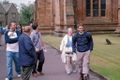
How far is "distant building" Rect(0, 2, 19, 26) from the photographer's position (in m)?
119

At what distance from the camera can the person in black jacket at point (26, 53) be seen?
10.4 metres

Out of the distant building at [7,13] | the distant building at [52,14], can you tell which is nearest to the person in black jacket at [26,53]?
the distant building at [52,14]

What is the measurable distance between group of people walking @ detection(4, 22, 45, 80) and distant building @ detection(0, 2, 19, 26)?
102 metres

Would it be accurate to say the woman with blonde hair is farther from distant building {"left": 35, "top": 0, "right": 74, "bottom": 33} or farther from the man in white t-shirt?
distant building {"left": 35, "top": 0, "right": 74, "bottom": 33}

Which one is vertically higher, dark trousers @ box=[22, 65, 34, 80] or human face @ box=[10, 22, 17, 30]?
human face @ box=[10, 22, 17, 30]

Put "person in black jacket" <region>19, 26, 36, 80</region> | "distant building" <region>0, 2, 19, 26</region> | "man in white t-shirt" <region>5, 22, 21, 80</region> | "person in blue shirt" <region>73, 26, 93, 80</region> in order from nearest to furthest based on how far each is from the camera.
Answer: "person in black jacket" <region>19, 26, 36, 80</region> < "person in blue shirt" <region>73, 26, 93, 80</region> < "man in white t-shirt" <region>5, 22, 21, 80</region> < "distant building" <region>0, 2, 19, 26</region>

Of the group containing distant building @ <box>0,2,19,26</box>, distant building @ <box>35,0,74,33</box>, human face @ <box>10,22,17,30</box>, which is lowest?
distant building @ <box>0,2,19,26</box>

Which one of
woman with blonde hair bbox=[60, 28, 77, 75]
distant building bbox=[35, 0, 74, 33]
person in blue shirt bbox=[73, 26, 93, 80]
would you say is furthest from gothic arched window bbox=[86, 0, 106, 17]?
person in blue shirt bbox=[73, 26, 93, 80]

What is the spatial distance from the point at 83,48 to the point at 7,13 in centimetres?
11182

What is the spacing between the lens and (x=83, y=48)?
1266 cm

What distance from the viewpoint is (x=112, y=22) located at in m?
42.1

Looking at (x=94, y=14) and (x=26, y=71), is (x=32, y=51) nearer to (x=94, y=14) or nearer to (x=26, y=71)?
(x=26, y=71)

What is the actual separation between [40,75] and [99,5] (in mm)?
28343

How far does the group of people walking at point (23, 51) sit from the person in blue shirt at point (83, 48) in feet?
4.27
